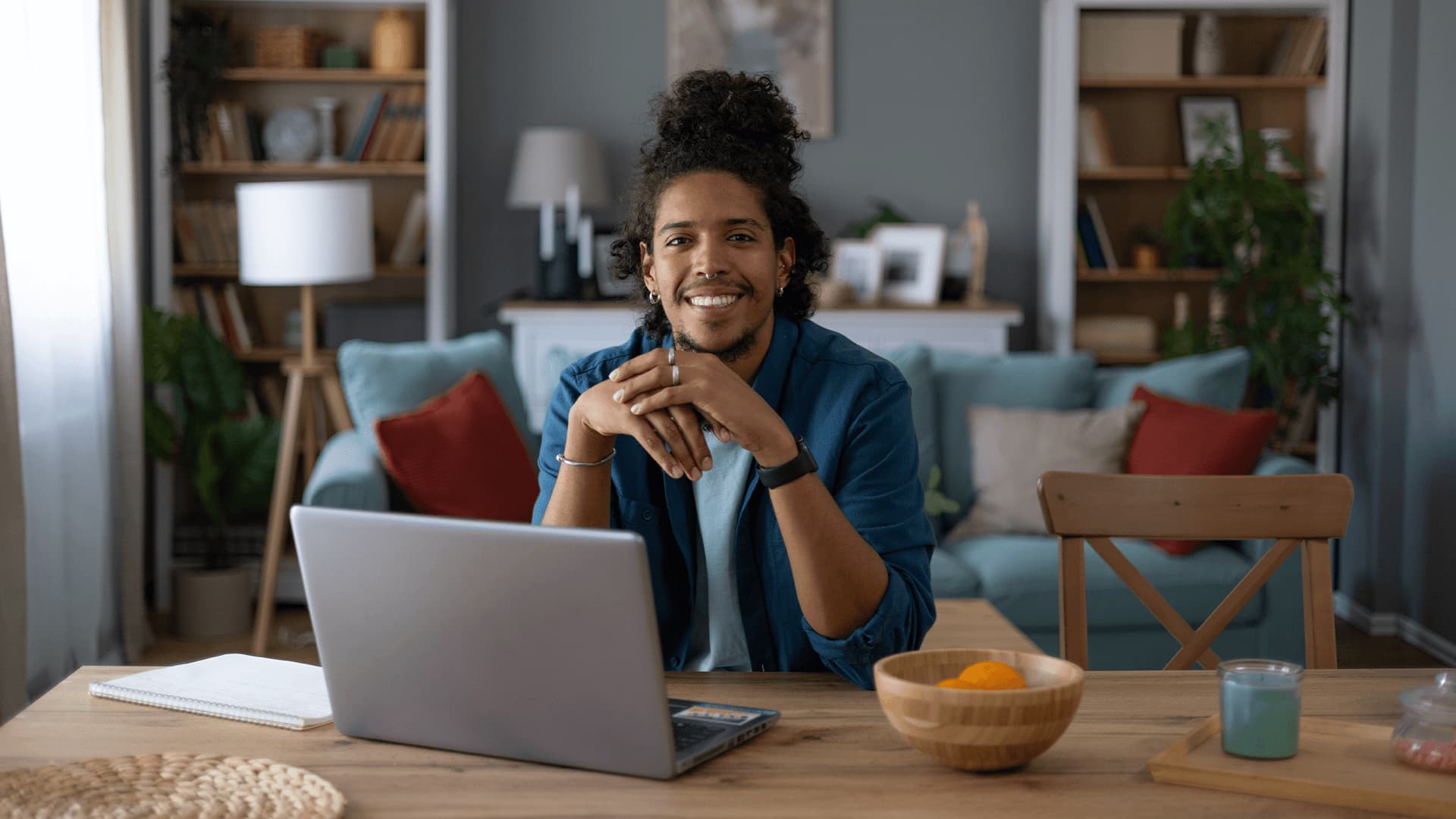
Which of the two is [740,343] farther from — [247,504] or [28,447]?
[247,504]

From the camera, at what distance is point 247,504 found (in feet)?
13.7

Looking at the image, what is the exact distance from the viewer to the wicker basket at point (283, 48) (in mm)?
4441

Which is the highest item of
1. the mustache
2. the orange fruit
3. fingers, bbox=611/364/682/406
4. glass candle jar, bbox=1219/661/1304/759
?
the mustache

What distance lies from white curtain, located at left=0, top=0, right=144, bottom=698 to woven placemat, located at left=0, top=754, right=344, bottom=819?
219 centimetres

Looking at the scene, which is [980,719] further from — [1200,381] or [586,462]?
[1200,381]

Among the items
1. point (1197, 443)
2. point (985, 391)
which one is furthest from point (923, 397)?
point (1197, 443)

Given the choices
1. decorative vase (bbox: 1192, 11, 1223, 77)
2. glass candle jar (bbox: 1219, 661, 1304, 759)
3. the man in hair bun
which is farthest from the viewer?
decorative vase (bbox: 1192, 11, 1223, 77)

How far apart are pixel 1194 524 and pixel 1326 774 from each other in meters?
0.69

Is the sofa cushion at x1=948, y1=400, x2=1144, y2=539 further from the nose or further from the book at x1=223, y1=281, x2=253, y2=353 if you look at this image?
the book at x1=223, y1=281, x2=253, y2=353

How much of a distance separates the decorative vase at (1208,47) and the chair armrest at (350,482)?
119 inches

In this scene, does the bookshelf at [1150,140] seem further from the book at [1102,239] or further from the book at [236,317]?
the book at [236,317]

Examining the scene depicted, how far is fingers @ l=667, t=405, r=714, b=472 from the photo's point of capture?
1.35 meters

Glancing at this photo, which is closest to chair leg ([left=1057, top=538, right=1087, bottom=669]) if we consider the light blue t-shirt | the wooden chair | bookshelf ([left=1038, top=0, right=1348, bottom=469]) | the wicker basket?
the wooden chair

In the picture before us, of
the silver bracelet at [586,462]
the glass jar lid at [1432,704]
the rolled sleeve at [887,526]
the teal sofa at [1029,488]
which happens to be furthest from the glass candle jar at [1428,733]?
the teal sofa at [1029,488]
